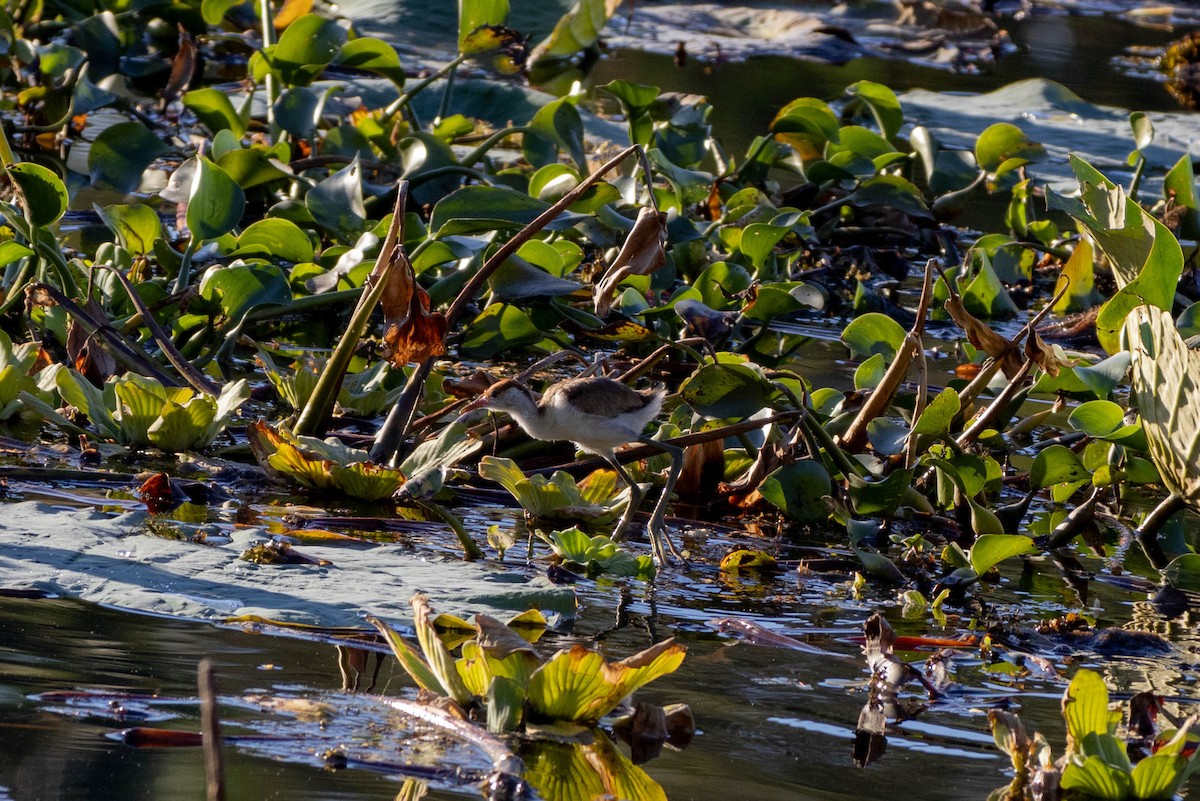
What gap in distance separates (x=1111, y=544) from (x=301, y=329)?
1.93 metres

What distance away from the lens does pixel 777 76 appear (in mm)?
8555

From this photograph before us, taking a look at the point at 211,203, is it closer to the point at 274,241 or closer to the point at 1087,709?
the point at 274,241

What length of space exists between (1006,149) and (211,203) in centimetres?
247

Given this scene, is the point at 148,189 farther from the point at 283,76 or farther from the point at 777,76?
the point at 777,76

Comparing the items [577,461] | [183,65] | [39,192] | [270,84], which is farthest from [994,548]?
[183,65]

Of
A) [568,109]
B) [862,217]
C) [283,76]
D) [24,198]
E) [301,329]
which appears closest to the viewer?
[24,198]

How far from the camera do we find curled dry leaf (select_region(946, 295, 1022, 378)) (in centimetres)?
259

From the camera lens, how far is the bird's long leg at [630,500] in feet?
8.27

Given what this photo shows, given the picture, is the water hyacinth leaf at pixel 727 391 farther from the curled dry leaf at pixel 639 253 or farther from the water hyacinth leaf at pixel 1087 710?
the water hyacinth leaf at pixel 1087 710

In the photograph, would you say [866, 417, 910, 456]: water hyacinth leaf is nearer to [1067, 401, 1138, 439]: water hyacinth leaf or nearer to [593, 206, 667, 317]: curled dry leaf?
[1067, 401, 1138, 439]: water hyacinth leaf

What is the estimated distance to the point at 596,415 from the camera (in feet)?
8.05

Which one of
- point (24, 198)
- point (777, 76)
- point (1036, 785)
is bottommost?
point (777, 76)

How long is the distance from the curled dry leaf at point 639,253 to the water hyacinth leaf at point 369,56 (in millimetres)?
1976

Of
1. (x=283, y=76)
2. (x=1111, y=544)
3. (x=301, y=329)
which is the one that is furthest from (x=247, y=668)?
(x=283, y=76)
